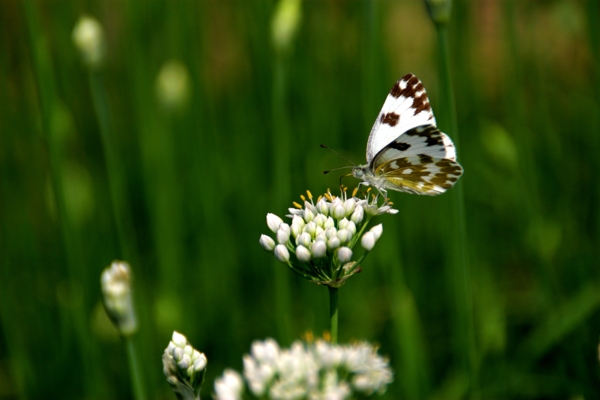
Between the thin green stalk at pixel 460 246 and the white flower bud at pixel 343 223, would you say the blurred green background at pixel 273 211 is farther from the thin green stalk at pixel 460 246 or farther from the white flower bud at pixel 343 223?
the white flower bud at pixel 343 223

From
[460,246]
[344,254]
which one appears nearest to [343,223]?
[344,254]

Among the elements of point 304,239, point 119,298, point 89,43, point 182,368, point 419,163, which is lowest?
point 182,368

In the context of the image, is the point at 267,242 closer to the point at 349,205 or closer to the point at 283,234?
the point at 283,234

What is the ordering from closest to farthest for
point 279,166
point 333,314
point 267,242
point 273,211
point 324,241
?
point 333,314 < point 324,241 < point 267,242 < point 279,166 < point 273,211

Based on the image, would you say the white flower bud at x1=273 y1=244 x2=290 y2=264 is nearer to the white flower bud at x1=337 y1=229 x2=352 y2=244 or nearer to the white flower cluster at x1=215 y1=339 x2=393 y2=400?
the white flower bud at x1=337 y1=229 x2=352 y2=244

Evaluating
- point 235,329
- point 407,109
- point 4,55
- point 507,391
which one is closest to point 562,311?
point 507,391

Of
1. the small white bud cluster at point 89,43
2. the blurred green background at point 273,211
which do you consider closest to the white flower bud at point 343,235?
the blurred green background at point 273,211
